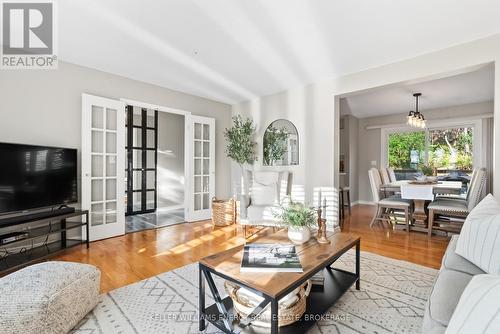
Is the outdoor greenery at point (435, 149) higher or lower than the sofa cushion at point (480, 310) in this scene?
higher

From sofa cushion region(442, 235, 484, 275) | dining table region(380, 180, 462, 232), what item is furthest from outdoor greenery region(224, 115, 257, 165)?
sofa cushion region(442, 235, 484, 275)

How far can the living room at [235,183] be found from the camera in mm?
1461

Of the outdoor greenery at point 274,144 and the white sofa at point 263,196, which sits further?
the outdoor greenery at point 274,144

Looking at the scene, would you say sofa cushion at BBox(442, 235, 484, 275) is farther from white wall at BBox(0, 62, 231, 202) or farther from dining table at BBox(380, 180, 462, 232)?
white wall at BBox(0, 62, 231, 202)

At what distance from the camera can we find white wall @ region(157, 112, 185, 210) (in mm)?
5730

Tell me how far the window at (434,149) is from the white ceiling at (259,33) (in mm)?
3638

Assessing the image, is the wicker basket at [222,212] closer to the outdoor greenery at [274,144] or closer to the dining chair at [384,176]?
the outdoor greenery at [274,144]

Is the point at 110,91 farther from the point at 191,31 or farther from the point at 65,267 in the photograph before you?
the point at 65,267

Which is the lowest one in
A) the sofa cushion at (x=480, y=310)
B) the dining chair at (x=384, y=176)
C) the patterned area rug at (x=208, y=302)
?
the patterned area rug at (x=208, y=302)

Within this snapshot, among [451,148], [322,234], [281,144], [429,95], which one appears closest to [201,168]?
[281,144]

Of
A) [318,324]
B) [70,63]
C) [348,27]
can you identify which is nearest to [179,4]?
[348,27]

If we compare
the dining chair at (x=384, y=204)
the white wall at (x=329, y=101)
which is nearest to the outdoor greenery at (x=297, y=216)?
the white wall at (x=329, y=101)

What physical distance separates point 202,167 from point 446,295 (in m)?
4.09

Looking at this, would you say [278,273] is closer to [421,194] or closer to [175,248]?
[175,248]
